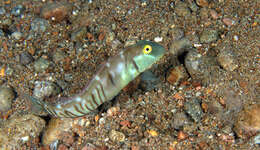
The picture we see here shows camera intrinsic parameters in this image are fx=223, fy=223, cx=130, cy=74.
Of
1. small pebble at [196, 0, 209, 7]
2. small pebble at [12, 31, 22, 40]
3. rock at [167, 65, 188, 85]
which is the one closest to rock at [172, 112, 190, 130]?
Result: rock at [167, 65, 188, 85]

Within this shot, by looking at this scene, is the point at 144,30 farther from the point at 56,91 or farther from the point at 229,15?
the point at 56,91

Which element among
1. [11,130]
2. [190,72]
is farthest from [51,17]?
[190,72]

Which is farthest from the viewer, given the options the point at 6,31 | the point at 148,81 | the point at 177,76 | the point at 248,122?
the point at 6,31

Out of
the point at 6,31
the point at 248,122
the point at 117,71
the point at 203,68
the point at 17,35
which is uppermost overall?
the point at 6,31

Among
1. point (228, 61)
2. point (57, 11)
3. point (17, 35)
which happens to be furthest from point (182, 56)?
point (17, 35)

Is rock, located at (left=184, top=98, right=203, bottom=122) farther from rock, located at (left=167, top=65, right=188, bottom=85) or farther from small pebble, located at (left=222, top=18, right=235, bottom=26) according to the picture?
small pebble, located at (left=222, top=18, right=235, bottom=26)

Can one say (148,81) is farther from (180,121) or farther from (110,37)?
(110,37)
